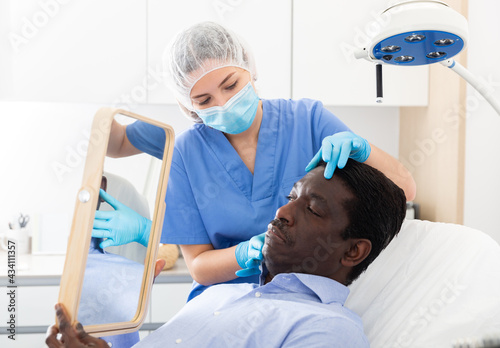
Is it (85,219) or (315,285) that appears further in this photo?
(315,285)

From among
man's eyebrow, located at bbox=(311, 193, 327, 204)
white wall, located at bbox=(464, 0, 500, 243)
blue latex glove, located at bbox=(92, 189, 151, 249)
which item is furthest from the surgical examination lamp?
white wall, located at bbox=(464, 0, 500, 243)

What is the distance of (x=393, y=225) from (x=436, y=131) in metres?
1.33

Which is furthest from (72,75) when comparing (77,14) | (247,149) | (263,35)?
(247,149)

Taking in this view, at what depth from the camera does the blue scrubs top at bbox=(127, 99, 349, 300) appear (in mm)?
1447

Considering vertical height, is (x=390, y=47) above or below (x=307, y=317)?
above

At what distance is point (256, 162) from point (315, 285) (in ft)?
1.44

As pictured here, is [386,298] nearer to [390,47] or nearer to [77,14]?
[390,47]

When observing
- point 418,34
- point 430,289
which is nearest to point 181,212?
point 430,289

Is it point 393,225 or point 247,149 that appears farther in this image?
point 247,149

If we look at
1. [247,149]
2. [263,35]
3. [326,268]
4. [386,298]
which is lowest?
[386,298]

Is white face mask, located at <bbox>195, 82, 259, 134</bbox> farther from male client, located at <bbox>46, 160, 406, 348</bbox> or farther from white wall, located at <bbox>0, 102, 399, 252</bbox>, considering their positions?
white wall, located at <bbox>0, 102, 399, 252</bbox>

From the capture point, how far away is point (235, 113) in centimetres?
139

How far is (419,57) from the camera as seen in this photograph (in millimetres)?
1079

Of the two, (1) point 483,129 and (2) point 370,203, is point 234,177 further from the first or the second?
(1) point 483,129
